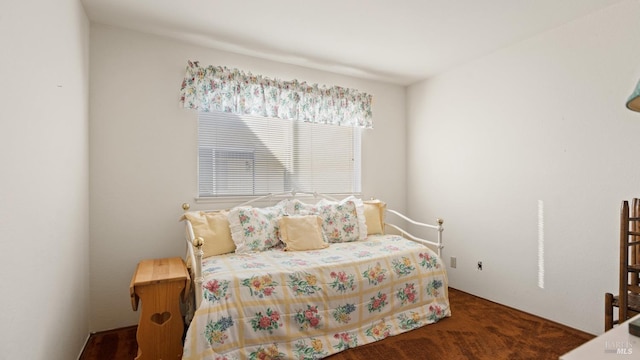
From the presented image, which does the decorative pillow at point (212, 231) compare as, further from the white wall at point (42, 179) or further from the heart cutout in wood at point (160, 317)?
the white wall at point (42, 179)

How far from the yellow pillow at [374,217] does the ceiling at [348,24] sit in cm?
155

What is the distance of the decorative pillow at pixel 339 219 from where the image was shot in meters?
3.09

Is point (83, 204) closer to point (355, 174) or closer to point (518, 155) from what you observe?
point (355, 174)

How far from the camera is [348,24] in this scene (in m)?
2.58

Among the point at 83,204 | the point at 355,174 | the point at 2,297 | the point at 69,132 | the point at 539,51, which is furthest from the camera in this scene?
the point at 355,174

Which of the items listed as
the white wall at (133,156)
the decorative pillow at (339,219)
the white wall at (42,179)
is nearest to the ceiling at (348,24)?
the white wall at (133,156)

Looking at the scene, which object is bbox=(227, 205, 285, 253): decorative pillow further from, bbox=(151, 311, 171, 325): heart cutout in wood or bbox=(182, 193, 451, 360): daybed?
bbox=(151, 311, 171, 325): heart cutout in wood

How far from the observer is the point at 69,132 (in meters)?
1.95

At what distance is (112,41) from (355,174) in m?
2.71

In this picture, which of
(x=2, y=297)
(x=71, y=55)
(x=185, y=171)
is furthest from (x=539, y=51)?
(x=2, y=297)

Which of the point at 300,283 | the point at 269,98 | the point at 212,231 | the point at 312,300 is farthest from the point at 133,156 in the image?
the point at 312,300

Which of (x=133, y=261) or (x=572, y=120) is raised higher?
(x=572, y=120)

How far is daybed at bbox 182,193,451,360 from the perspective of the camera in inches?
76.7

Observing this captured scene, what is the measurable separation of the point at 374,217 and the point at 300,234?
3.27ft
